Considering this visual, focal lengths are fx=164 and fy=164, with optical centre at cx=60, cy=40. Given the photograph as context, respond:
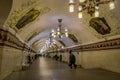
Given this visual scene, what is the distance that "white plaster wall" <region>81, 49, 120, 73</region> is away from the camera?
1021 centimetres

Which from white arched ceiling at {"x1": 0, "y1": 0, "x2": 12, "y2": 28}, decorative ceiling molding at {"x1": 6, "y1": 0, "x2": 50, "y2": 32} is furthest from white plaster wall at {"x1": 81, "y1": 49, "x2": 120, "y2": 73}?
white arched ceiling at {"x1": 0, "y1": 0, "x2": 12, "y2": 28}

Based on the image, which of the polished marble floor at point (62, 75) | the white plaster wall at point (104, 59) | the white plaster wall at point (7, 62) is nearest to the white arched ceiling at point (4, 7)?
the white plaster wall at point (7, 62)

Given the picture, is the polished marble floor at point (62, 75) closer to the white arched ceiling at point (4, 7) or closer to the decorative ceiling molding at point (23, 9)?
the decorative ceiling molding at point (23, 9)

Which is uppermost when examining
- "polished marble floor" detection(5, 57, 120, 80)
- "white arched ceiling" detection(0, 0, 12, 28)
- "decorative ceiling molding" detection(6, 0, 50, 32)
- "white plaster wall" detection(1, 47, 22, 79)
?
"decorative ceiling molding" detection(6, 0, 50, 32)

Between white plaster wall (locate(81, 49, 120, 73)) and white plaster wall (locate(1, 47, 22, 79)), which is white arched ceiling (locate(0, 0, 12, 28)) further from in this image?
white plaster wall (locate(81, 49, 120, 73))

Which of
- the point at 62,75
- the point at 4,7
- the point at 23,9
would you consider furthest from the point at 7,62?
the point at 4,7

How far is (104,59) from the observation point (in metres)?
11.7

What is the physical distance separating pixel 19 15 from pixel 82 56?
356 inches

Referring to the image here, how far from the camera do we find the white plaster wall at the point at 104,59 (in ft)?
33.5

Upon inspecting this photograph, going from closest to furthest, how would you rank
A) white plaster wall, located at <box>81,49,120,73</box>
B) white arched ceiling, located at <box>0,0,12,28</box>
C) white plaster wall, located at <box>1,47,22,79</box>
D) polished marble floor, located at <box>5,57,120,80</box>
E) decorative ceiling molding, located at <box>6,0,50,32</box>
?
white arched ceiling, located at <box>0,0,12,28</box> → white plaster wall, located at <box>1,47,22,79</box> → polished marble floor, located at <box>5,57,120,80</box> → decorative ceiling molding, located at <box>6,0,50,32</box> → white plaster wall, located at <box>81,49,120,73</box>

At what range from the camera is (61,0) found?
9172mm

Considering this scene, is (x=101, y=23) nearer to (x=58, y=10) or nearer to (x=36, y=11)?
(x=58, y=10)

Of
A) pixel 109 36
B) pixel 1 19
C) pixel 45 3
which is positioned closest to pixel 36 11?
pixel 45 3

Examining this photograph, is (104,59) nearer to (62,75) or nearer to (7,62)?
(62,75)
